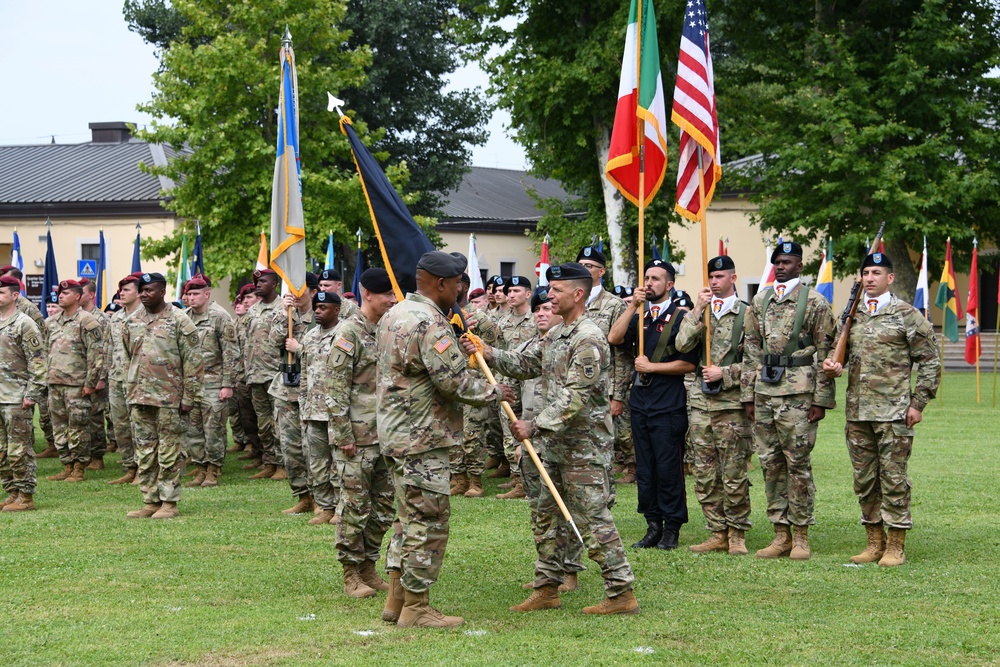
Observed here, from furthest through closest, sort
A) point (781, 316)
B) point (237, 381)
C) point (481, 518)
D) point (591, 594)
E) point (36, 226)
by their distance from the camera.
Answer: point (36, 226) → point (237, 381) → point (481, 518) → point (781, 316) → point (591, 594)

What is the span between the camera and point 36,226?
43219mm

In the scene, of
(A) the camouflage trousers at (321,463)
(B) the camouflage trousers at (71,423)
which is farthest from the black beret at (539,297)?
(B) the camouflage trousers at (71,423)

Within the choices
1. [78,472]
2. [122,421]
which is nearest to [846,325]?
[122,421]

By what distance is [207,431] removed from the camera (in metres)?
14.8

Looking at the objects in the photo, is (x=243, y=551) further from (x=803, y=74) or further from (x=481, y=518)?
(x=803, y=74)

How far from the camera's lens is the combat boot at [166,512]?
11.9m

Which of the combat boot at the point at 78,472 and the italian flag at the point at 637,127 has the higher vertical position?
the italian flag at the point at 637,127

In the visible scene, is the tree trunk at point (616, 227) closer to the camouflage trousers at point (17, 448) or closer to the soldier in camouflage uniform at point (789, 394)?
the camouflage trousers at point (17, 448)

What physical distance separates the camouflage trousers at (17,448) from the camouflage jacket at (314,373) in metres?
3.03

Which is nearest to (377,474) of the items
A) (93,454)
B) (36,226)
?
(93,454)

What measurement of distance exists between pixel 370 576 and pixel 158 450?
4.22m

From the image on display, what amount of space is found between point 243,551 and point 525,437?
11.9ft

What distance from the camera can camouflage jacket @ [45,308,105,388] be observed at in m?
15.3

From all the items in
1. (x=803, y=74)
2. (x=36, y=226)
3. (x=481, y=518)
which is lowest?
(x=481, y=518)
